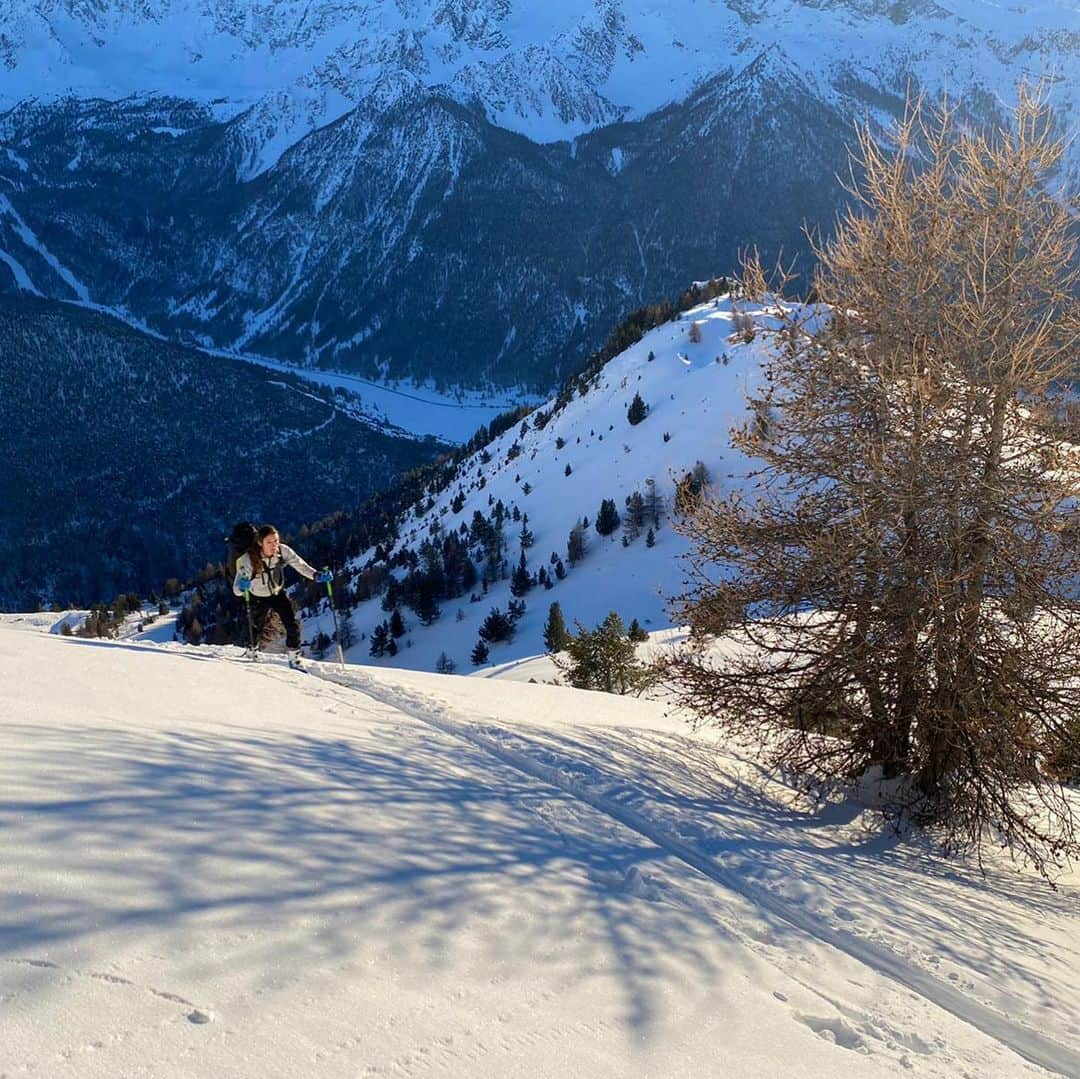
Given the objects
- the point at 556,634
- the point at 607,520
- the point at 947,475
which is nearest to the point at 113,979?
the point at 947,475

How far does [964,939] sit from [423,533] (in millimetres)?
64274

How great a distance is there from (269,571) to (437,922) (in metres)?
7.55

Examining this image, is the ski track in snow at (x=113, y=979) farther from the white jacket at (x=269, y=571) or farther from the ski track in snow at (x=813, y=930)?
the white jacket at (x=269, y=571)

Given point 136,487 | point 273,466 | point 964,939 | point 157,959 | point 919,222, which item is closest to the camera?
point 157,959

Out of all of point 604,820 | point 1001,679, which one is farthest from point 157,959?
point 1001,679

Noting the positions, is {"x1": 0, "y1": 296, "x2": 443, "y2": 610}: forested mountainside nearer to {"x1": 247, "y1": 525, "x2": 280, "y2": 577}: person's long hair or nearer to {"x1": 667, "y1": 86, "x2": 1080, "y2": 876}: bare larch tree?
{"x1": 247, "y1": 525, "x2": 280, "y2": 577}: person's long hair

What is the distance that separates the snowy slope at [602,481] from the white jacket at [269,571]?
23.3m

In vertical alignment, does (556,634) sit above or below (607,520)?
below

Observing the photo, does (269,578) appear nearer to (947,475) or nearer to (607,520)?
(947,475)

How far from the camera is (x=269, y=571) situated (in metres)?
10.3

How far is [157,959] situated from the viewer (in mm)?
2787

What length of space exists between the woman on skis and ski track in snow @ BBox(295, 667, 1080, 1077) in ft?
11.1

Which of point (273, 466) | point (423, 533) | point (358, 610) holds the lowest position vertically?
point (358, 610)

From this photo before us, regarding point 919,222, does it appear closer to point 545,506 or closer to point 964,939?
point 964,939
